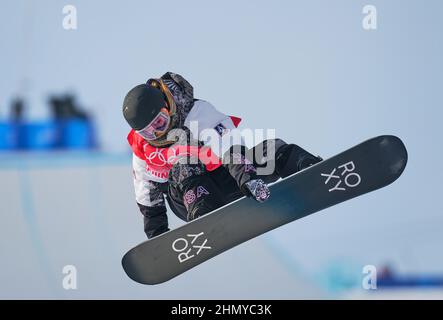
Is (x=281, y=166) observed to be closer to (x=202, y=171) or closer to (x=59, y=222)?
(x=202, y=171)

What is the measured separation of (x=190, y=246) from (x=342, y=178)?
1.04 meters

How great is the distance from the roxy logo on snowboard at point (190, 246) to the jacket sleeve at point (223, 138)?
1.57ft

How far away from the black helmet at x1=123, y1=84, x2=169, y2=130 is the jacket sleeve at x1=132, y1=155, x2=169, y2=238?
555 mm

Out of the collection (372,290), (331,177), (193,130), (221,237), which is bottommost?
(372,290)

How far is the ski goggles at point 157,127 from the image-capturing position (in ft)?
15.9

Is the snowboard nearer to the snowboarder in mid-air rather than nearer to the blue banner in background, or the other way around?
the snowboarder in mid-air

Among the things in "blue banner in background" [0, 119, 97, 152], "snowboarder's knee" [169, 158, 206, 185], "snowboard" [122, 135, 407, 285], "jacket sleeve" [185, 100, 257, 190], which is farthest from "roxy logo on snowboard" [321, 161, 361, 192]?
"blue banner in background" [0, 119, 97, 152]

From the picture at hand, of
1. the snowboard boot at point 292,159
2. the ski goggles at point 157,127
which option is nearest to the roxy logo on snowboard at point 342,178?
the snowboard boot at point 292,159

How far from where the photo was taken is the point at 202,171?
525 centimetres

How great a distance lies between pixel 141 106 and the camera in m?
4.77

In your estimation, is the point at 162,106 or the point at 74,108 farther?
the point at 74,108

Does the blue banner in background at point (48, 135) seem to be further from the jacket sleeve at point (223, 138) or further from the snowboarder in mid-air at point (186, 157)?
the jacket sleeve at point (223, 138)

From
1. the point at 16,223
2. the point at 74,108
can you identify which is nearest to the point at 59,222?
the point at 16,223

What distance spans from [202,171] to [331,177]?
0.81 metres
